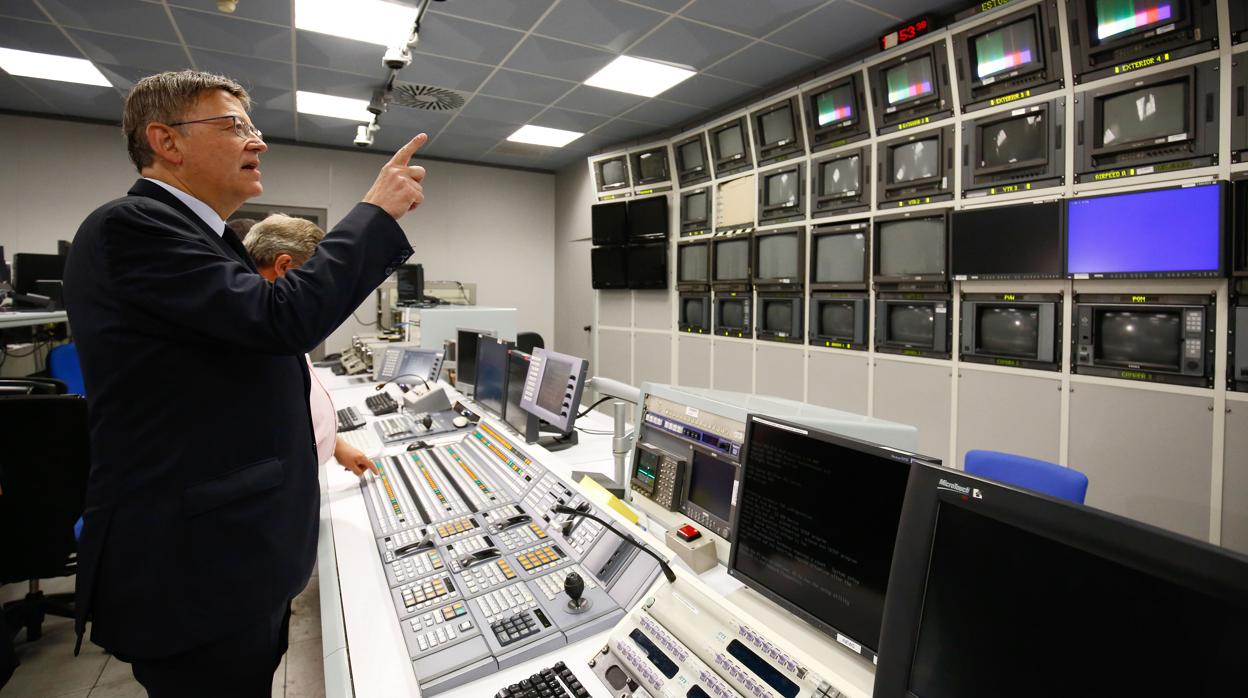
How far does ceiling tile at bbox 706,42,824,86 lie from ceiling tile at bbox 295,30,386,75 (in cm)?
220

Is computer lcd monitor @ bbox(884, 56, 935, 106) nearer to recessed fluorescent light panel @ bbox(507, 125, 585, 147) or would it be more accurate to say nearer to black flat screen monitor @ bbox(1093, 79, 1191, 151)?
black flat screen monitor @ bbox(1093, 79, 1191, 151)

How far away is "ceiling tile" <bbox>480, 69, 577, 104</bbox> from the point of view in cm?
396

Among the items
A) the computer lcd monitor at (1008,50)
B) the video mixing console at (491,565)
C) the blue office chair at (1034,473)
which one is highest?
the computer lcd monitor at (1008,50)

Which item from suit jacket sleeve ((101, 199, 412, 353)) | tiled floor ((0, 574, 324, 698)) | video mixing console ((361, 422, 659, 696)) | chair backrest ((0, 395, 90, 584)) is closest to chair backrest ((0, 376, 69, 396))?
chair backrest ((0, 395, 90, 584))

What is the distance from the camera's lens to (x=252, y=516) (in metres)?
0.92

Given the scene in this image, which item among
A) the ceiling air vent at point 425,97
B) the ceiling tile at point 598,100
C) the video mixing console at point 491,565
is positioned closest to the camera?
the video mixing console at point 491,565

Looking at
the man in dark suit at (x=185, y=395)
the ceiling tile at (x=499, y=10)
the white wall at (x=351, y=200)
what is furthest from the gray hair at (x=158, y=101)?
the white wall at (x=351, y=200)

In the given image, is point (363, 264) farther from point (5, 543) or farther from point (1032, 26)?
point (1032, 26)

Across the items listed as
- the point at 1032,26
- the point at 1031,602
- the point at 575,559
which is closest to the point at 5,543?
the point at 575,559

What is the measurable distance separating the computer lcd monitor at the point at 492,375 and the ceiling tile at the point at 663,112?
109 inches

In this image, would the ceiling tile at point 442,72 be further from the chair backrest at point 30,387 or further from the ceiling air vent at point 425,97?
the chair backrest at point 30,387

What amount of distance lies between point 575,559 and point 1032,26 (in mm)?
2949

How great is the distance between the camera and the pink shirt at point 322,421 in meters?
1.61

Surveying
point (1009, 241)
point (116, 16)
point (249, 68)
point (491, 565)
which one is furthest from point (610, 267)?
point (491, 565)
